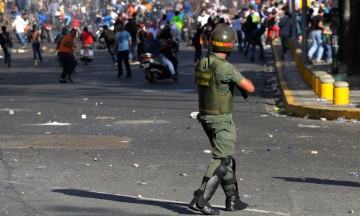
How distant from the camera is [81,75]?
35688 millimetres

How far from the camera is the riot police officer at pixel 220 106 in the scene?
10070 mm

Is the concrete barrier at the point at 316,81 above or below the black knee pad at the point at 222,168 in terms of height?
below

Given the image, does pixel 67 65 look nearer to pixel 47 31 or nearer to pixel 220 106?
pixel 220 106

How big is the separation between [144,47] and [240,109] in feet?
33.7

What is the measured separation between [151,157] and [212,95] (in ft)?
14.1

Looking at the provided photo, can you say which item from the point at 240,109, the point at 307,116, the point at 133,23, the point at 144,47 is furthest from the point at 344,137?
the point at 133,23

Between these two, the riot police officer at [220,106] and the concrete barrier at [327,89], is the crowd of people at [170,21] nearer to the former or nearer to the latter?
the concrete barrier at [327,89]

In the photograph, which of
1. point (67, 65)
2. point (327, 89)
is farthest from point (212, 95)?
point (67, 65)

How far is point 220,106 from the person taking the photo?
1015cm

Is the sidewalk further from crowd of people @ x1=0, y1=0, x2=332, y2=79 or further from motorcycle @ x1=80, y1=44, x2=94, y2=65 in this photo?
motorcycle @ x1=80, y1=44, x2=94, y2=65

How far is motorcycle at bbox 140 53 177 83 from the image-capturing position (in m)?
31.0

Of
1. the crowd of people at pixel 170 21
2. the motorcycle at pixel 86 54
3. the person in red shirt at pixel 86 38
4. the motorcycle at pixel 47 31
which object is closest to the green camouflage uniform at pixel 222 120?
the crowd of people at pixel 170 21

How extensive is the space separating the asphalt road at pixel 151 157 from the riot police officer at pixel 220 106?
13.5 inches

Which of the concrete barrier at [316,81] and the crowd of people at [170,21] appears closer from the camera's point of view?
the concrete barrier at [316,81]
